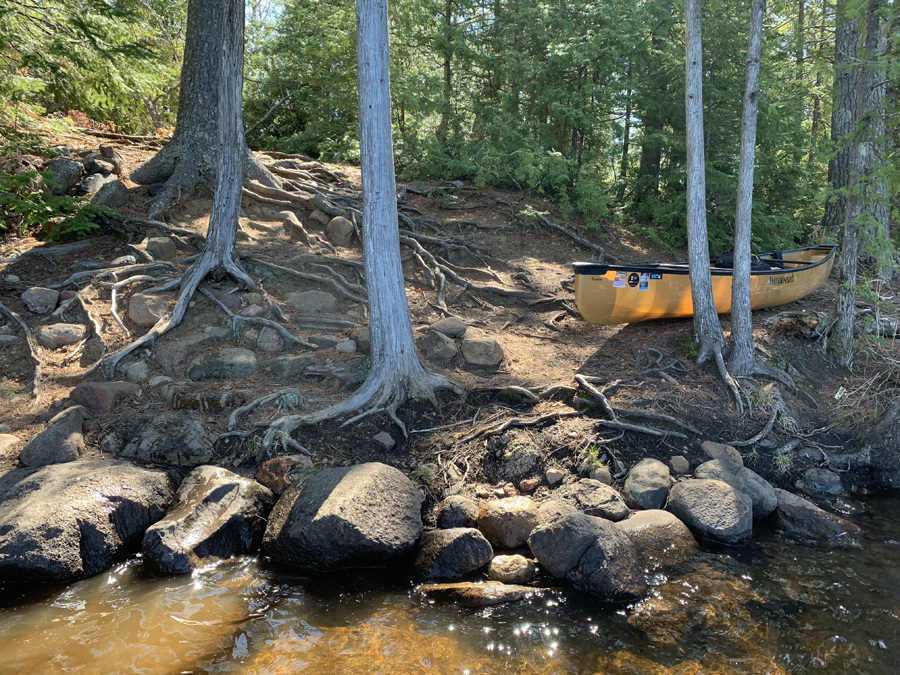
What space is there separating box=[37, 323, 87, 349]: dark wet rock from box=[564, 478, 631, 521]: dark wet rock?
20.5 feet

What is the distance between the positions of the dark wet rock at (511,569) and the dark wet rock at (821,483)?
3.66 metres

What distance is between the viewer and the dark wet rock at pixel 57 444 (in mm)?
5973

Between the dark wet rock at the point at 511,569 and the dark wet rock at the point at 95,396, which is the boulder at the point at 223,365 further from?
the dark wet rock at the point at 511,569

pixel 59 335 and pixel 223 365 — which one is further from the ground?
pixel 59 335

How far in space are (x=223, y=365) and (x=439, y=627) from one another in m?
4.41

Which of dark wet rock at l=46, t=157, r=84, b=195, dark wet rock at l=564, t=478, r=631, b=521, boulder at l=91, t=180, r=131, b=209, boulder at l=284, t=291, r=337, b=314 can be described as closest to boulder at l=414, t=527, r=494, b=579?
dark wet rock at l=564, t=478, r=631, b=521

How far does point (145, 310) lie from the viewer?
8.09 m

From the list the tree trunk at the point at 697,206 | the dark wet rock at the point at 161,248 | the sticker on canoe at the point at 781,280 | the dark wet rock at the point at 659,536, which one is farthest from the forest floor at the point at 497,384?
the dark wet rock at the point at 659,536

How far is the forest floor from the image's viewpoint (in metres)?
6.63

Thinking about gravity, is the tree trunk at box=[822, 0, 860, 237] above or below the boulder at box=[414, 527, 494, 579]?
above

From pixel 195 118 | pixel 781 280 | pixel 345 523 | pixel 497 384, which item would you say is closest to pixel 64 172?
pixel 195 118

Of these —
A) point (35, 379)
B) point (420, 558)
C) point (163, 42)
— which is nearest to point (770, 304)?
point (420, 558)

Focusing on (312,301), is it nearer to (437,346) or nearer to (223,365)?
(223,365)

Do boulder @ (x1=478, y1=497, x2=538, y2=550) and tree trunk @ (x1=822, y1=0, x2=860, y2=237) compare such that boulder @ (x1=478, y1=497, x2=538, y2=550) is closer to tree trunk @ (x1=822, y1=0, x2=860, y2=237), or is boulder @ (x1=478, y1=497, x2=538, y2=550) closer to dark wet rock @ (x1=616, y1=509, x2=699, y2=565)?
dark wet rock @ (x1=616, y1=509, x2=699, y2=565)
